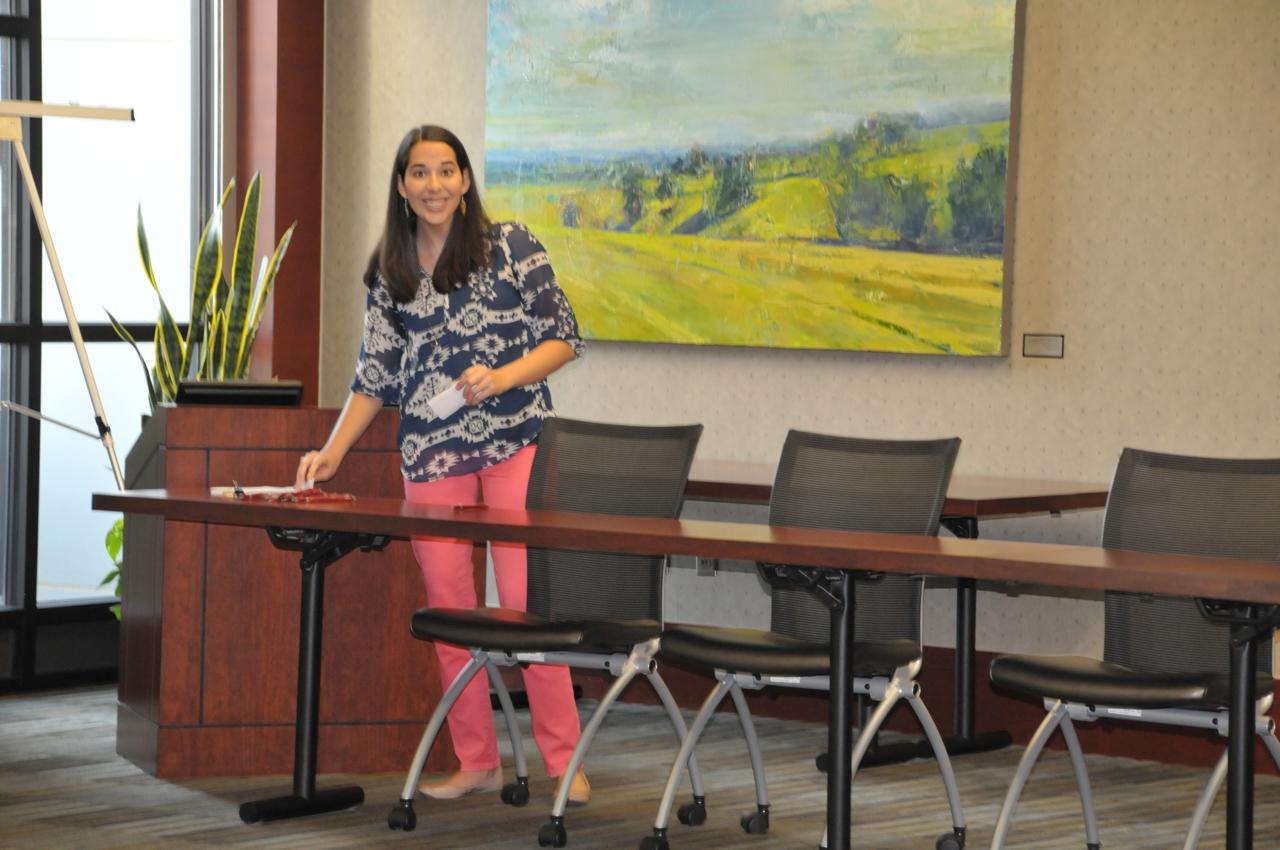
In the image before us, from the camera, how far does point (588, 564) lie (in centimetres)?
454

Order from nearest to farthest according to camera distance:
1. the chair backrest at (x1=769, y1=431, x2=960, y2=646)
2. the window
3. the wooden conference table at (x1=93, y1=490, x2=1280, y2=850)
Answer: the wooden conference table at (x1=93, y1=490, x2=1280, y2=850)
the chair backrest at (x1=769, y1=431, x2=960, y2=646)
the window

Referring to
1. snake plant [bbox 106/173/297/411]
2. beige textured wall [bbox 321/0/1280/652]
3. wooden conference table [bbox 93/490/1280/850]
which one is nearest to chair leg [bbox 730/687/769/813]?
wooden conference table [bbox 93/490/1280/850]

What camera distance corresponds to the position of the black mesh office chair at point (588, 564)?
14.3 ft

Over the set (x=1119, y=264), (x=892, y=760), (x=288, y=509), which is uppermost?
(x=1119, y=264)

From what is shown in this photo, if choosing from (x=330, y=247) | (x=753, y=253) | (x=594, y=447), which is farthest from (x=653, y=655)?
(x=330, y=247)

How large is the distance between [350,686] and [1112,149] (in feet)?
9.33

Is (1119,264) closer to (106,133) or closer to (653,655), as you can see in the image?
(653,655)

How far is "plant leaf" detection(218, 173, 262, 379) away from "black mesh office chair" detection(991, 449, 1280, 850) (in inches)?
129

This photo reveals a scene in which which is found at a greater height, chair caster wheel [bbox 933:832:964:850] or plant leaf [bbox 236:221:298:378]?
plant leaf [bbox 236:221:298:378]

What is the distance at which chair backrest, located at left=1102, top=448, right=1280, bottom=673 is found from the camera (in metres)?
3.99

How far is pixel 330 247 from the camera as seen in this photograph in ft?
23.4

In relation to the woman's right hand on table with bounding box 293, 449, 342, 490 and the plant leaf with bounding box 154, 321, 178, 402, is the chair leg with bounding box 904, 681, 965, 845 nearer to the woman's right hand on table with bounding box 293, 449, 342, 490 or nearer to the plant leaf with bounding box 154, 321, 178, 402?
the woman's right hand on table with bounding box 293, 449, 342, 490

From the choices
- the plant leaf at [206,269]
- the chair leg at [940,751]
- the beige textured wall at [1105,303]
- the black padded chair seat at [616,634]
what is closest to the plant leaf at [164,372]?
the plant leaf at [206,269]

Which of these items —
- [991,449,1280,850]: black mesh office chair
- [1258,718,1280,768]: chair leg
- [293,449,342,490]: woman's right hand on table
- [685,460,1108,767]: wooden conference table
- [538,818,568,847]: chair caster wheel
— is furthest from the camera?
[685,460,1108,767]: wooden conference table
